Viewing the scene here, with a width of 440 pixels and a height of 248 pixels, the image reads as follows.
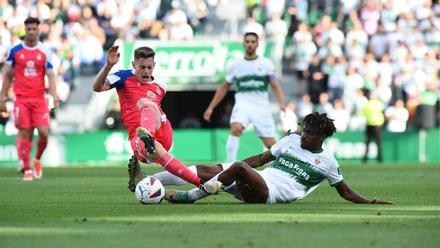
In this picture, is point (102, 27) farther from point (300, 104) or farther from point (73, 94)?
point (300, 104)

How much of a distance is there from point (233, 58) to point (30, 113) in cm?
1462

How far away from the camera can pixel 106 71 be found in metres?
12.2

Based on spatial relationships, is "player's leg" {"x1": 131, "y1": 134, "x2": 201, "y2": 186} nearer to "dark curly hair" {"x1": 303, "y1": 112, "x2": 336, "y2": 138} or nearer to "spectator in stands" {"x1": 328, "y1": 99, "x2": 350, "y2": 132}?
"dark curly hair" {"x1": 303, "y1": 112, "x2": 336, "y2": 138}

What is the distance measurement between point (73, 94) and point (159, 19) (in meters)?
3.41

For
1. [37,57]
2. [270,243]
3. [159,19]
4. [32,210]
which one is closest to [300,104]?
[159,19]

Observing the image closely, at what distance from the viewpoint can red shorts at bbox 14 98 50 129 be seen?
729 inches

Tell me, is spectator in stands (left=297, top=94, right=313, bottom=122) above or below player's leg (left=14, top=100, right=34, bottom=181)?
below

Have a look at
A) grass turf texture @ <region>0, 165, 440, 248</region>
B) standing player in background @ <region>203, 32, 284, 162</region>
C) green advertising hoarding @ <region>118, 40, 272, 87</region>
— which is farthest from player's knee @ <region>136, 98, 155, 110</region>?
green advertising hoarding @ <region>118, 40, 272, 87</region>

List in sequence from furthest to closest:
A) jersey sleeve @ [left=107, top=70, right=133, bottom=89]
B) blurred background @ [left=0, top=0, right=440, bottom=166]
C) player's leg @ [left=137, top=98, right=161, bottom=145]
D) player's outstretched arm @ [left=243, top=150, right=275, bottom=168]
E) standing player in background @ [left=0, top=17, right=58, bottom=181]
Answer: blurred background @ [left=0, top=0, right=440, bottom=166] < standing player in background @ [left=0, top=17, right=58, bottom=181] < jersey sleeve @ [left=107, top=70, right=133, bottom=89] < player's outstretched arm @ [left=243, top=150, right=275, bottom=168] < player's leg @ [left=137, top=98, right=161, bottom=145]

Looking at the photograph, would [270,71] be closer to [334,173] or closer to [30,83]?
[30,83]

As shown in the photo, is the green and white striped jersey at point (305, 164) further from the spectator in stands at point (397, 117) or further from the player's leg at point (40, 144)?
the spectator in stands at point (397, 117)

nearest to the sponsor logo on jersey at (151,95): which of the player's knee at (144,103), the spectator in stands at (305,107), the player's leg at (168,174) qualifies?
the player's knee at (144,103)

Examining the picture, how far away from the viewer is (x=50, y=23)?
113ft

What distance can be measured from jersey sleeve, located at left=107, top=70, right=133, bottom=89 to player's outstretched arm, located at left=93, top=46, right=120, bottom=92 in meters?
0.08
